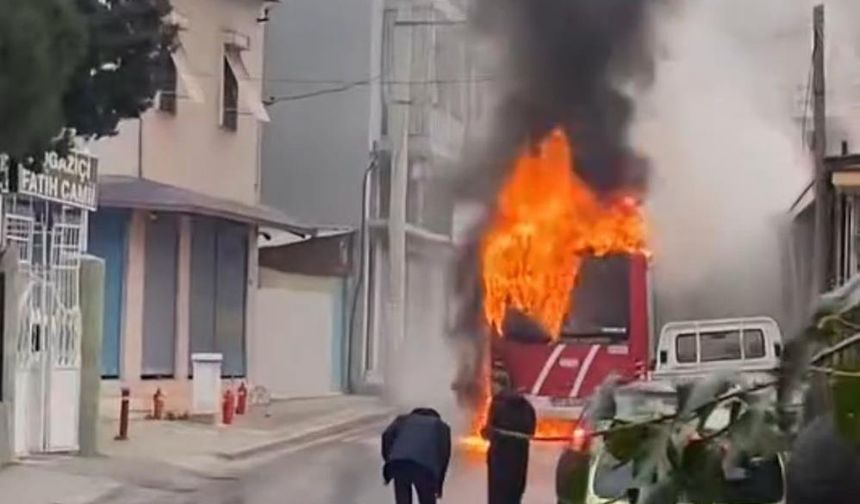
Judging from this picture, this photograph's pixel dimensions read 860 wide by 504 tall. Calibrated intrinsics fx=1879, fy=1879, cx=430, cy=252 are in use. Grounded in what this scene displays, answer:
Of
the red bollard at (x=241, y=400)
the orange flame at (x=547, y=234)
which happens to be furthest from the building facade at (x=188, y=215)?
the orange flame at (x=547, y=234)

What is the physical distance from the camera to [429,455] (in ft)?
44.0

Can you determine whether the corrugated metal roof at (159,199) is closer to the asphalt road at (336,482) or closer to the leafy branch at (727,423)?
the asphalt road at (336,482)

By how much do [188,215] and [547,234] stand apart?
7.34m

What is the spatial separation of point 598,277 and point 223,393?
25.6 feet

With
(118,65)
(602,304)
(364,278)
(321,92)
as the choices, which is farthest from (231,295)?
(118,65)

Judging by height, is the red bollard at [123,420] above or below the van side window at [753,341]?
below

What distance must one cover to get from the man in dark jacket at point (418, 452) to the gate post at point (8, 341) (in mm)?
7015

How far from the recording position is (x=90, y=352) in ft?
70.5

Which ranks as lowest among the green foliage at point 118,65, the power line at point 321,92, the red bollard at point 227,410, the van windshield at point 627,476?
the red bollard at point 227,410

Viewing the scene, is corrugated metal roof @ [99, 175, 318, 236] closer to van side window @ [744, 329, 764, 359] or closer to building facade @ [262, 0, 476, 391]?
building facade @ [262, 0, 476, 391]

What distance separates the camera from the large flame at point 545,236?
24625mm

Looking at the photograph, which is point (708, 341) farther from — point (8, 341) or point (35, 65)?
point (35, 65)

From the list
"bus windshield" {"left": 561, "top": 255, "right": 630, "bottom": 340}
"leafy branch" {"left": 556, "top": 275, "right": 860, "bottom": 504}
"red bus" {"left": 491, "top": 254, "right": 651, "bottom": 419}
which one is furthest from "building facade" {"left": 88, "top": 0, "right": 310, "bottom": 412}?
"leafy branch" {"left": 556, "top": 275, "right": 860, "bottom": 504}

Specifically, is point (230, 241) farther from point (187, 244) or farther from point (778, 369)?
point (778, 369)
